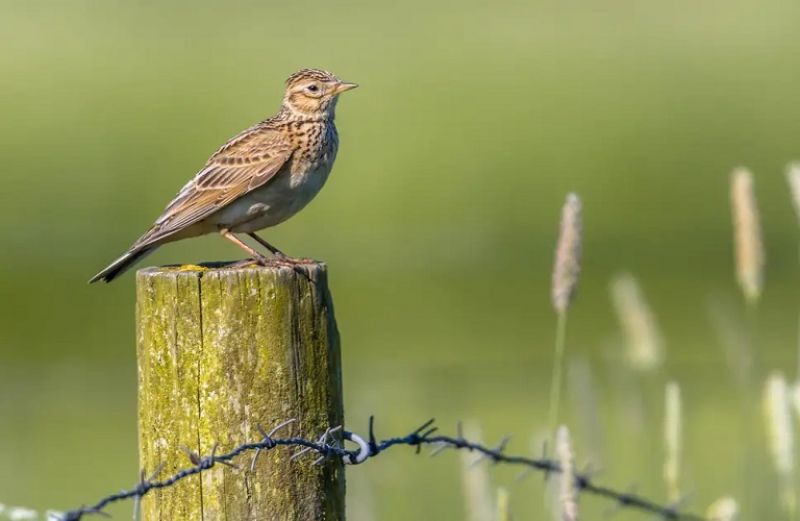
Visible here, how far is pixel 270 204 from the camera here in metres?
6.62

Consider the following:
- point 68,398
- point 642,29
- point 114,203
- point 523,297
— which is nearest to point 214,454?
point 68,398

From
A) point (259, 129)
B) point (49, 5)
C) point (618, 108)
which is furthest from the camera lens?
point (49, 5)

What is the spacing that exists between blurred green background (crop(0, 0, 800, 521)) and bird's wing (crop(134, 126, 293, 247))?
117 cm

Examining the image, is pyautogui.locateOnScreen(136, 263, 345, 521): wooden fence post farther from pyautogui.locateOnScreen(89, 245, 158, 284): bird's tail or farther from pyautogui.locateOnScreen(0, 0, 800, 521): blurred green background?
pyautogui.locateOnScreen(89, 245, 158, 284): bird's tail

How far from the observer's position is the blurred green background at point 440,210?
10.7 meters

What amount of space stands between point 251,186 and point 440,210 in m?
11.4

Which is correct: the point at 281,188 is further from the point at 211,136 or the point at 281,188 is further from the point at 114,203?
the point at 211,136

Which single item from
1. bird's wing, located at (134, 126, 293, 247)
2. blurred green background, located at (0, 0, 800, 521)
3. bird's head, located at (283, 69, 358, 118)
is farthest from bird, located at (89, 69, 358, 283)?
blurred green background, located at (0, 0, 800, 521)

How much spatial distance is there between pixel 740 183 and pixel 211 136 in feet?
48.6

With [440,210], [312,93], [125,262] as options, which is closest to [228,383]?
[125,262]

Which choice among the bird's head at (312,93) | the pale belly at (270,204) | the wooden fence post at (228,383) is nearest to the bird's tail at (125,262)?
the pale belly at (270,204)

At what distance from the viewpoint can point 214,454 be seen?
3.95 meters

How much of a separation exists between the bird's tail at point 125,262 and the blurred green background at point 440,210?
115 centimetres

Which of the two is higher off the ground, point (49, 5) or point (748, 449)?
point (49, 5)
